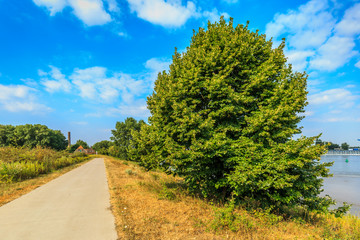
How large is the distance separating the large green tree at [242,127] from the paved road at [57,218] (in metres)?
3.27

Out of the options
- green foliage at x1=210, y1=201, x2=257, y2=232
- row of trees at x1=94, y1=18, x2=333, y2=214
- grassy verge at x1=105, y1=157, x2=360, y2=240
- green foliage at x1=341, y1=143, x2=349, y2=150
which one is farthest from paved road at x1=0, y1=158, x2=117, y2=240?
green foliage at x1=341, y1=143, x2=349, y2=150

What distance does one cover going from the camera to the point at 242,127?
7.98m

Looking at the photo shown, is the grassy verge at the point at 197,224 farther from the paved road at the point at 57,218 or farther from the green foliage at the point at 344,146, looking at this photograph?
the green foliage at the point at 344,146

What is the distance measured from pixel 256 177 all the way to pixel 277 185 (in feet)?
2.32

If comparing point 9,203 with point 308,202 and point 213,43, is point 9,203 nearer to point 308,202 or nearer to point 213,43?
point 213,43

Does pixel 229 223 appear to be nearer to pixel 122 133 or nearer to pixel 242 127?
pixel 242 127

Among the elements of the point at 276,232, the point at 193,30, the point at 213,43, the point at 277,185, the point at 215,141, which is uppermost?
the point at 193,30

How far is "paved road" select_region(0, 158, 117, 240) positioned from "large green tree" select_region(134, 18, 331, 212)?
10.7ft

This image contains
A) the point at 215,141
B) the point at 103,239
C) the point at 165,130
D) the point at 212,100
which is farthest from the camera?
the point at 165,130

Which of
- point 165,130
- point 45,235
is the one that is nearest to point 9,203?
point 45,235

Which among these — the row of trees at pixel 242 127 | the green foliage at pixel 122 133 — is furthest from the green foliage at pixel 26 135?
the row of trees at pixel 242 127

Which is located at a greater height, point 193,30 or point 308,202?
point 193,30

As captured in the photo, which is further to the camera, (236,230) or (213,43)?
(213,43)

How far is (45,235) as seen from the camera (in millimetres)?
4613
